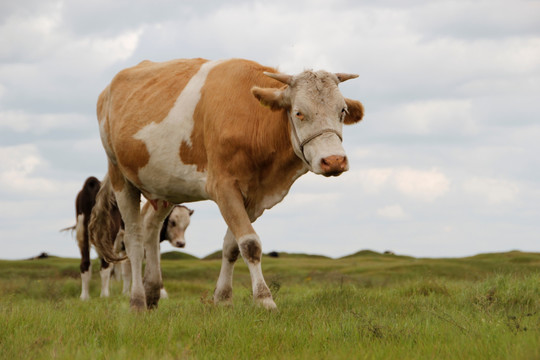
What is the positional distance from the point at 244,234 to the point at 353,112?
2.09 metres

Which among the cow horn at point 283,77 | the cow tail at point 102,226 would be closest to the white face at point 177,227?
the cow tail at point 102,226

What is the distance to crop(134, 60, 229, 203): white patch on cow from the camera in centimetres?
834

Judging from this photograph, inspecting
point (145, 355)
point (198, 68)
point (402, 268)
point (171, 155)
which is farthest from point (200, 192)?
point (402, 268)

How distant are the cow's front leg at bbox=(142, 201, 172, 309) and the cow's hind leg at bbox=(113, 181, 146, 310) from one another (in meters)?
0.15

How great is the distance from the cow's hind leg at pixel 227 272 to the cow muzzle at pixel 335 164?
2413 millimetres

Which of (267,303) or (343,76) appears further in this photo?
(343,76)

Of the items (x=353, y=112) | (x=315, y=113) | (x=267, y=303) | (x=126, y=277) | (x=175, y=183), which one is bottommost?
(x=267, y=303)

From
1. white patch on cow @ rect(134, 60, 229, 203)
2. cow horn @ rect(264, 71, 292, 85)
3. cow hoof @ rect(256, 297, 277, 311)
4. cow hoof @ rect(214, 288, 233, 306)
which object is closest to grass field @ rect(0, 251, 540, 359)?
cow hoof @ rect(256, 297, 277, 311)

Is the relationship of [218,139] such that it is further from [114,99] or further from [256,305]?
[114,99]

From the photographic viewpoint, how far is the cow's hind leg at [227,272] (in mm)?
8242

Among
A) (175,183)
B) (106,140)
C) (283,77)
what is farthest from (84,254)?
(283,77)

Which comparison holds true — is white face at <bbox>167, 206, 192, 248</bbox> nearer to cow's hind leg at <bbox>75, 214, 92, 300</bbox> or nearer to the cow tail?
cow's hind leg at <bbox>75, 214, 92, 300</bbox>

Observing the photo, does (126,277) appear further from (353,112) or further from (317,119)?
(317,119)

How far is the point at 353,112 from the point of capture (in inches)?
306
